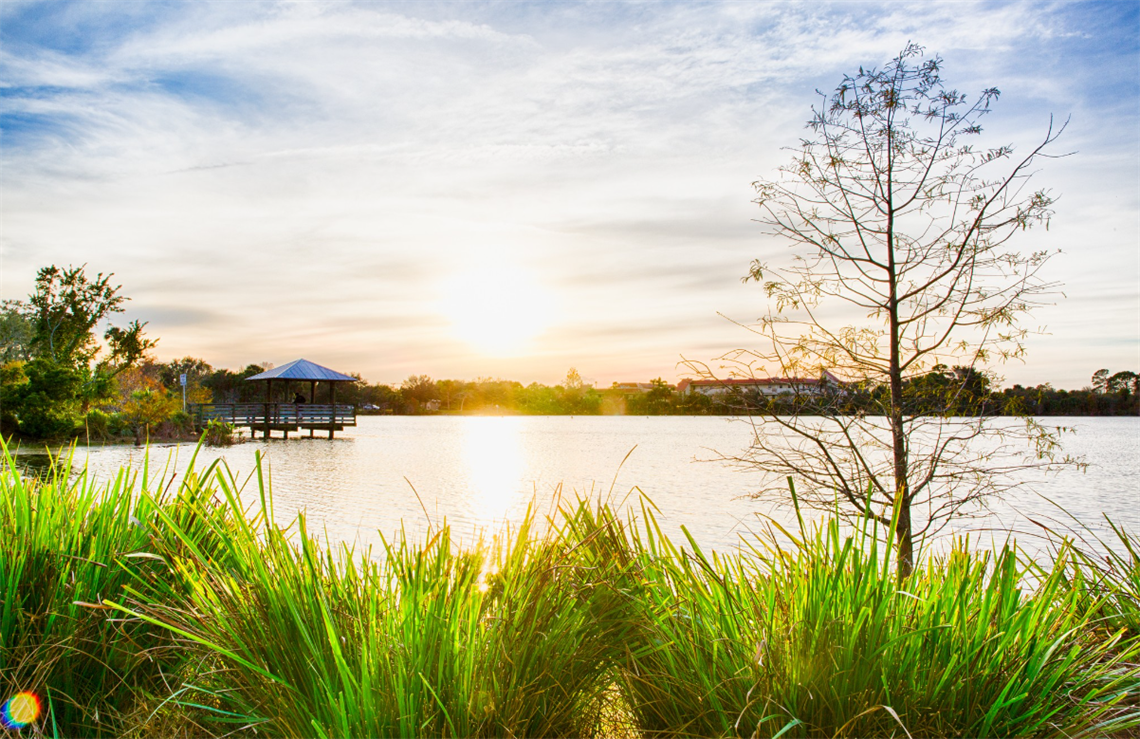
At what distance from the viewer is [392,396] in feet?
408

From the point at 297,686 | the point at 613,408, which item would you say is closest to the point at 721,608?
the point at 297,686

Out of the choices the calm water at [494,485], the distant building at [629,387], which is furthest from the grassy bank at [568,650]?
the distant building at [629,387]

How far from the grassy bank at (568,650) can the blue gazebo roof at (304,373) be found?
39.0 metres

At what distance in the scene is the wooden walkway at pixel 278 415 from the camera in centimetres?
3769

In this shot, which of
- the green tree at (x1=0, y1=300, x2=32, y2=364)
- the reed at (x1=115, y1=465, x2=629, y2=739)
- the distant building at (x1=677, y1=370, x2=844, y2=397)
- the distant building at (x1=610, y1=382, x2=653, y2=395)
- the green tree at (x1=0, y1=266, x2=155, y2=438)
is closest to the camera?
the reed at (x1=115, y1=465, x2=629, y2=739)

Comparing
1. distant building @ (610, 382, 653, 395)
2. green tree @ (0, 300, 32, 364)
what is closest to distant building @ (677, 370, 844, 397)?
green tree @ (0, 300, 32, 364)

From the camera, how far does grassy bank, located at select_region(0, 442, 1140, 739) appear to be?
1.77 metres

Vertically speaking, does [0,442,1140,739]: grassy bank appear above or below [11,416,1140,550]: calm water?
above

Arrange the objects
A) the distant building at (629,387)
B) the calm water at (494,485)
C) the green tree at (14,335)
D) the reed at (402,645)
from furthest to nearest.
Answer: the distant building at (629,387)
the green tree at (14,335)
the calm water at (494,485)
the reed at (402,645)

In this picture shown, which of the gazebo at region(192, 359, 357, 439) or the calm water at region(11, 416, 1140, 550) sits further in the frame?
the gazebo at region(192, 359, 357, 439)
